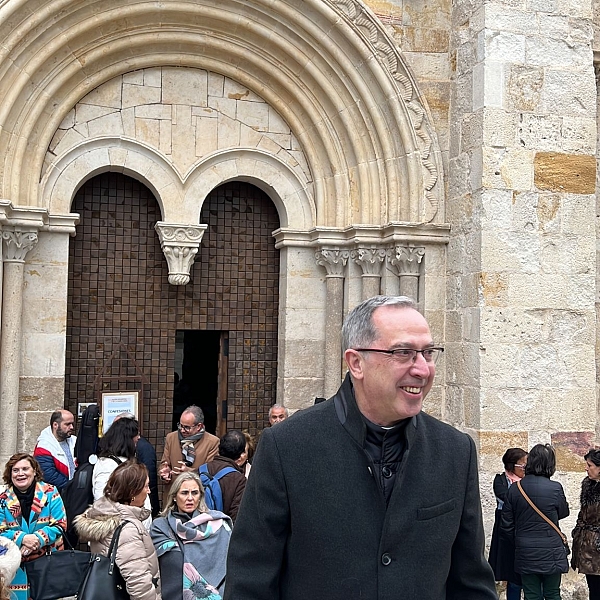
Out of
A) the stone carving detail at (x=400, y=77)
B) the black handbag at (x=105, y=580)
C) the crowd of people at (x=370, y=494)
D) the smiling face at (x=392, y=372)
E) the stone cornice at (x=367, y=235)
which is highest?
the stone carving detail at (x=400, y=77)

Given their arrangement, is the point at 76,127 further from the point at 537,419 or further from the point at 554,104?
the point at 537,419

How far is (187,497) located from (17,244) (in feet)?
12.6

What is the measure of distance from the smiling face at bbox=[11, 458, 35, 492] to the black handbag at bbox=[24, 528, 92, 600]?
416 mm

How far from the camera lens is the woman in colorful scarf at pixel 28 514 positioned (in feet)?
14.1

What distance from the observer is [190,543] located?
163 inches

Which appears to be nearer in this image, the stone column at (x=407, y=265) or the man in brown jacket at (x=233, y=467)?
the man in brown jacket at (x=233, y=467)

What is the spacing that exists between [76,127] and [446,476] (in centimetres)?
645

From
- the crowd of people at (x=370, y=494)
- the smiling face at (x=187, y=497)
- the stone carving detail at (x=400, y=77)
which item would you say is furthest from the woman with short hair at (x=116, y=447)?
the stone carving detail at (x=400, y=77)

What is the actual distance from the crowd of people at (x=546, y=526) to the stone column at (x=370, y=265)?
9.26 feet

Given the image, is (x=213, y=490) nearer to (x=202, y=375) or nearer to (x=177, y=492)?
(x=177, y=492)

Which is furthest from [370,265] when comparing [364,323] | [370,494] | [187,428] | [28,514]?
[370,494]

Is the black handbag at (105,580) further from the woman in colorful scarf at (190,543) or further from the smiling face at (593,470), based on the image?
the smiling face at (593,470)

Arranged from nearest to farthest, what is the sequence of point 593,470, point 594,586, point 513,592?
point 593,470, point 594,586, point 513,592

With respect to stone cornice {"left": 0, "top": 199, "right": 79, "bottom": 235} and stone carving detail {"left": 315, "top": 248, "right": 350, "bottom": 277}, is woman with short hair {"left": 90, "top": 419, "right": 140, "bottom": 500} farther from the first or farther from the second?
stone carving detail {"left": 315, "top": 248, "right": 350, "bottom": 277}
